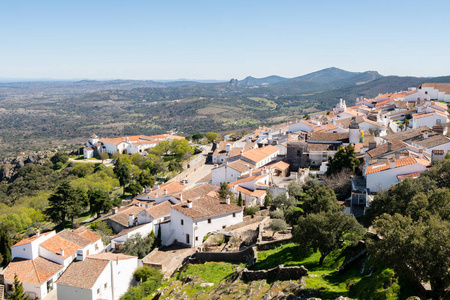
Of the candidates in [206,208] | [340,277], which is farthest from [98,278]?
[340,277]

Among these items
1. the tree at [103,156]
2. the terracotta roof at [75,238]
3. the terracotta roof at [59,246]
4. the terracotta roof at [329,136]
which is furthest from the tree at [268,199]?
the tree at [103,156]

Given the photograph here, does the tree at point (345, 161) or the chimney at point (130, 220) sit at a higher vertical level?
the tree at point (345, 161)

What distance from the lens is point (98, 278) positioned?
26016mm

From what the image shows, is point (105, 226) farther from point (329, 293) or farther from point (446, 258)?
point (446, 258)

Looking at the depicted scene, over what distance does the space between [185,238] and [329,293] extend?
18.8 metres

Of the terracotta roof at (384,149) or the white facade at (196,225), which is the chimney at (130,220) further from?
the terracotta roof at (384,149)

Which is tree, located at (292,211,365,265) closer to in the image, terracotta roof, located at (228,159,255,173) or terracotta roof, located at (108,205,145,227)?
terracotta roof, located at (108,205,145,227)

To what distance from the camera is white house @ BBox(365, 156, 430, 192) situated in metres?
28.1

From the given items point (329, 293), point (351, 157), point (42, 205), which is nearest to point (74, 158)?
point (42, 205)

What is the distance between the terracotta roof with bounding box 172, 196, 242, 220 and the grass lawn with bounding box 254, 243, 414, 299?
28.7 feet

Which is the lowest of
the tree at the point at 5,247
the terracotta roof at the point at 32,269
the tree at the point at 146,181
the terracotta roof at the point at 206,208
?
the tree at the point at 5,247

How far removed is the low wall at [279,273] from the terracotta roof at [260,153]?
29165 mm

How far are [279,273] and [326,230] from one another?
3.49 meters

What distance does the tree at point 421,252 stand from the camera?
489 inches
